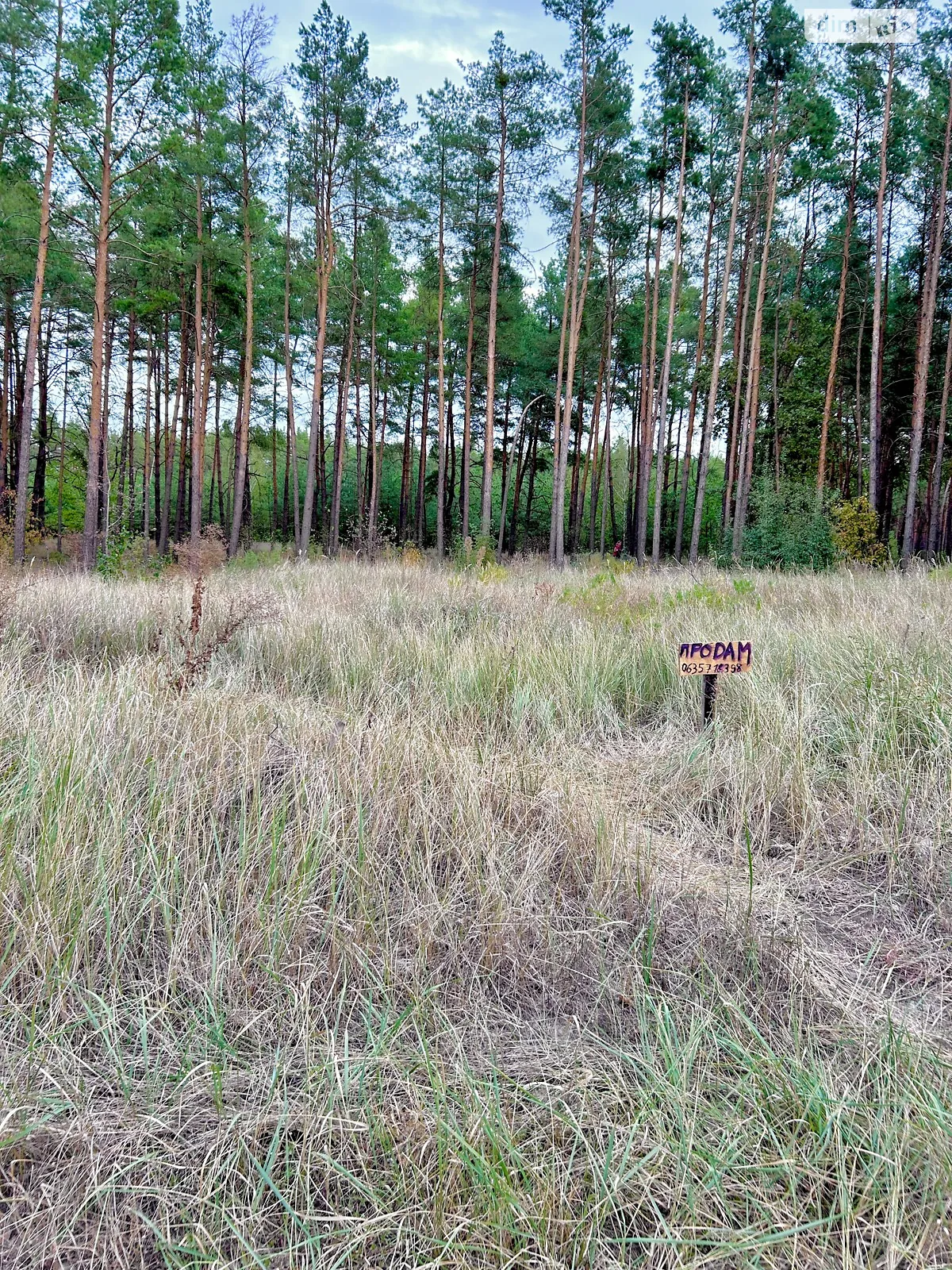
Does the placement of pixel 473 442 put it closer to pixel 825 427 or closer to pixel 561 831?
pixel 825 427

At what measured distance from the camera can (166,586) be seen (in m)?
7.80

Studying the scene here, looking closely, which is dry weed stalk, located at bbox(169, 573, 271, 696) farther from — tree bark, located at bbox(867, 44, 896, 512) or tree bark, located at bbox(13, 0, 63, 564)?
tree bark, located at bbox(867, 44, 896, 512)

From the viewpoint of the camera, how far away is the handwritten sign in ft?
9.43

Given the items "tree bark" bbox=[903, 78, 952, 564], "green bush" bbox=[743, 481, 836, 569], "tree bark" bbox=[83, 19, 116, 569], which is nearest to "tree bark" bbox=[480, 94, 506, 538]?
"green bush" bbox=[743, 481, 836, 569]

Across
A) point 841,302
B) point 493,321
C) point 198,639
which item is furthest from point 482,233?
point 198,639

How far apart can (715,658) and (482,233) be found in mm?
19365

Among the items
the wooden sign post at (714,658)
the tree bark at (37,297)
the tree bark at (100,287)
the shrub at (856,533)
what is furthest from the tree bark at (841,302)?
the tree bark at (37,297)

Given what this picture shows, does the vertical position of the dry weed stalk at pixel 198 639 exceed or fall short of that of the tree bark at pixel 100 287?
it falls short

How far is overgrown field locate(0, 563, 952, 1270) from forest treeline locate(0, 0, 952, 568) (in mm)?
11386

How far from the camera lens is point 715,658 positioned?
2.90 meters

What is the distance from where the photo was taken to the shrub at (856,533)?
1292 cm

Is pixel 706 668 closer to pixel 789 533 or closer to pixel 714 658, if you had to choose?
pixel 714 658

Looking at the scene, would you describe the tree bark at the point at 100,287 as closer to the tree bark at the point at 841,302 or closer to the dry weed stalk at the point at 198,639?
the dry weed stalk at the point at 198,639

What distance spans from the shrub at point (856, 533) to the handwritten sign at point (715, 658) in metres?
11.9
